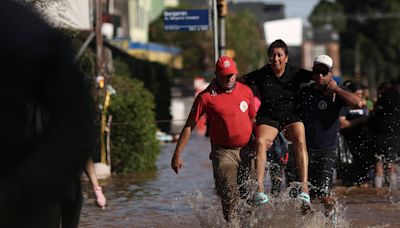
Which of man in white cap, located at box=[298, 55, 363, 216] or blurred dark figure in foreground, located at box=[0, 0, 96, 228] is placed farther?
man in white cap, located at box=[298, 55, 363, 216]

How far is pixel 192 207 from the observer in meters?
10.3

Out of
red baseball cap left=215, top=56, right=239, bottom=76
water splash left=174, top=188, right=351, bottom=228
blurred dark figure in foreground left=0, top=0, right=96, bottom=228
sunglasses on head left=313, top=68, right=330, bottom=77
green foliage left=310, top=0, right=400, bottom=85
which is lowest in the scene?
green foliage left=310, top=0, right=400, bottom=85

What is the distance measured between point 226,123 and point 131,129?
8.33m

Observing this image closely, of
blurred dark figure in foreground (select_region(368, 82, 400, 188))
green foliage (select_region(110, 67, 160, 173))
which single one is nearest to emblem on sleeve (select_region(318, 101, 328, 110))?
blurred dark figure in foreground (select_region(368, 82, 400, 188))

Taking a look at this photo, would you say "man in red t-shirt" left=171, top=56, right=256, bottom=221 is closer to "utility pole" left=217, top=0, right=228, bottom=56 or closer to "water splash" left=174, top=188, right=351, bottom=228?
"water splash" left=174, top=188, right=351, bottom=228

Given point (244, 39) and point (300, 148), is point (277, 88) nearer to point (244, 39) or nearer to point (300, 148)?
point (300, 148)

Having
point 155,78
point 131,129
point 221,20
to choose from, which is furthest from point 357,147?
point 155,78

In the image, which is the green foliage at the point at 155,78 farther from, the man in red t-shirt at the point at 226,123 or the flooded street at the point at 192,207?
the man in red t-shirt at the point at 226,123

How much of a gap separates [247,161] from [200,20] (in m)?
7.34

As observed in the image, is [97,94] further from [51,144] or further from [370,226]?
[51,144]

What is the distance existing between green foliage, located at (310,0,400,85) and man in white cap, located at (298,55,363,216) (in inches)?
4451

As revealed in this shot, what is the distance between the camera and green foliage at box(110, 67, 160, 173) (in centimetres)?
1736

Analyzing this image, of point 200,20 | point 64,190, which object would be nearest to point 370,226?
point 200,20

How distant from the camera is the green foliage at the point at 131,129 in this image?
17359mm
